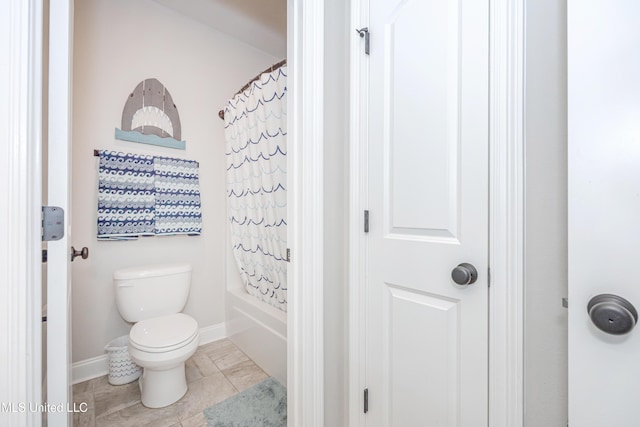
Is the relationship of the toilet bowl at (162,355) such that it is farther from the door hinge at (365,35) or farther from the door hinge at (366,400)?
the door hinge at (365,35)

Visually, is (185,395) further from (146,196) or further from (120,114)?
(120,114)

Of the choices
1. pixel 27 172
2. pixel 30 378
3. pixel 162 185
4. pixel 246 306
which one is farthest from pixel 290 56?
pixel 246 306

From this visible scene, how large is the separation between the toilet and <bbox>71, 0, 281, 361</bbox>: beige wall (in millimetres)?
237

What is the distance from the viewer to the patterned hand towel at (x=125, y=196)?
6.05 feet

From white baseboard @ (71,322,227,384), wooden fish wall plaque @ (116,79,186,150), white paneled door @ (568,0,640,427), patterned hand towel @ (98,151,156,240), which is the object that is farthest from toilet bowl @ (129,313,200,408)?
white paneled door @ (568,0,640,427)

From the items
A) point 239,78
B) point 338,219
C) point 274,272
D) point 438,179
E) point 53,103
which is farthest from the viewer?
point 239,78

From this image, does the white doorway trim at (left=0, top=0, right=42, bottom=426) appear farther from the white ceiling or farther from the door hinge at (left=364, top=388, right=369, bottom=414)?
the white ceiling

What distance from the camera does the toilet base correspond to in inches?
61.2

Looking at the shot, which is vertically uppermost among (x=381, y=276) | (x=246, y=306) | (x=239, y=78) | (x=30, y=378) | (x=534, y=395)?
(x=239, y=78)

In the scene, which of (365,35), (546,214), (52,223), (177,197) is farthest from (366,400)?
(177,197)

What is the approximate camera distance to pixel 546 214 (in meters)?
0.67

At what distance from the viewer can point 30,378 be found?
22.4 inches

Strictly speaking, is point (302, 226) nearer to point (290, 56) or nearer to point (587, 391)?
point (290, 56)

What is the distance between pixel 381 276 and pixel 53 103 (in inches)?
43.4
